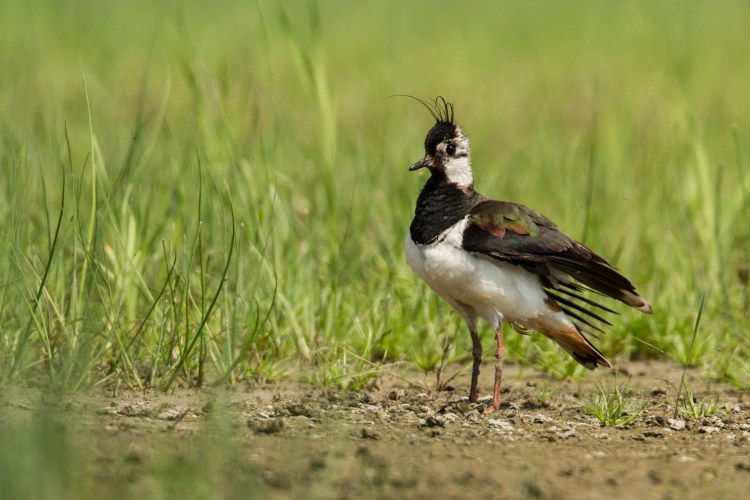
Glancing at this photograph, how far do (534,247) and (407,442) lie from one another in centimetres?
109

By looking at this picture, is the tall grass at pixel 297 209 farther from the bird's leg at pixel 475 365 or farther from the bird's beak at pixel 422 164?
the bird's beak at pixel 422 164

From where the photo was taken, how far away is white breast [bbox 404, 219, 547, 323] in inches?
170

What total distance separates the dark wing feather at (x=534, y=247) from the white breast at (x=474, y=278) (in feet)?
0.20

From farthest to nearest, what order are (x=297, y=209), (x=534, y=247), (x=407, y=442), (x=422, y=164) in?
(x=297, y=209) → (x=422, y=164) → (x=534, y=247) → (x=407, y=442)

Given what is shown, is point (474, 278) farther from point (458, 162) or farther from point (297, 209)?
point (297, 209)

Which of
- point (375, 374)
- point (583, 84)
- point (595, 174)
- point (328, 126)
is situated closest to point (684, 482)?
point (375, 374)

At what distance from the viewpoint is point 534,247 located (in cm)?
432

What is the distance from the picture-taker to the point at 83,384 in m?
4.13

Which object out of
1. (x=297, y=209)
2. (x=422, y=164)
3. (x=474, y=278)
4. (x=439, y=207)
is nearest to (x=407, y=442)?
(x=474, y=278)

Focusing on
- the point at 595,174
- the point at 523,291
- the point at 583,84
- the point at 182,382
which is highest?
the point at 583,84

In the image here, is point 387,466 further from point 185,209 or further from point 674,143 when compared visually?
point 674,143

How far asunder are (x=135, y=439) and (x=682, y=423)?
2.12 meters

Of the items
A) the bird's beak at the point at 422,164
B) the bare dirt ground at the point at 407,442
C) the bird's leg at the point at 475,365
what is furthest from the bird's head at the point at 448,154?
the bare dirt ground at the point at 407,442

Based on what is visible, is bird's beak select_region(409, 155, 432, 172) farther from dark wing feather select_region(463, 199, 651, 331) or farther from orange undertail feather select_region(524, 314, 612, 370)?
orange undertail feather select_region(524, 314, 612, 370)
